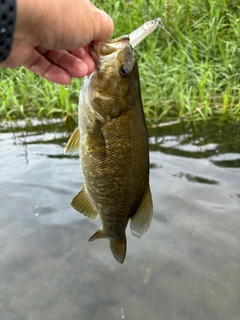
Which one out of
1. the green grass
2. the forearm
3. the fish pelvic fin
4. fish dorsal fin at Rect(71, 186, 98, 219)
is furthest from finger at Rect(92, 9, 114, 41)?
the green grass

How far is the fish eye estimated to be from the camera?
1.90 m

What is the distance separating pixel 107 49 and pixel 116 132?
15.4 inches

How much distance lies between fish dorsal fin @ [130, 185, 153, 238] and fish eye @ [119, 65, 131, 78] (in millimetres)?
581

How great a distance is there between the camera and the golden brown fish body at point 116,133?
1905 millimetres

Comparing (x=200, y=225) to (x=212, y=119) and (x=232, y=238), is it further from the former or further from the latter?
(x=212, y=119)

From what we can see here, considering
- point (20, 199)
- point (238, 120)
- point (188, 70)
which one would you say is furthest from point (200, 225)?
point (188, 70)

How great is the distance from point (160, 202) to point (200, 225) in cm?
42

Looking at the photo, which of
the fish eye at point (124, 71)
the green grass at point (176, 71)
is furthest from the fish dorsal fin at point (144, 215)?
the green grass at point (176, 71)

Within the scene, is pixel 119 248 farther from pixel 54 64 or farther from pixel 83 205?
pixel 54 64

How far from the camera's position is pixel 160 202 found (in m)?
3.36

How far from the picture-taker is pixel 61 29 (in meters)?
1.54

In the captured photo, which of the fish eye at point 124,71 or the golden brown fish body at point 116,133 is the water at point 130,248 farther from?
the fish eye at point 124,71

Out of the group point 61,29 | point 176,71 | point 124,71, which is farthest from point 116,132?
point 176,71

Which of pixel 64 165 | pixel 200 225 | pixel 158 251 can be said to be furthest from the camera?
pixel 64 165
